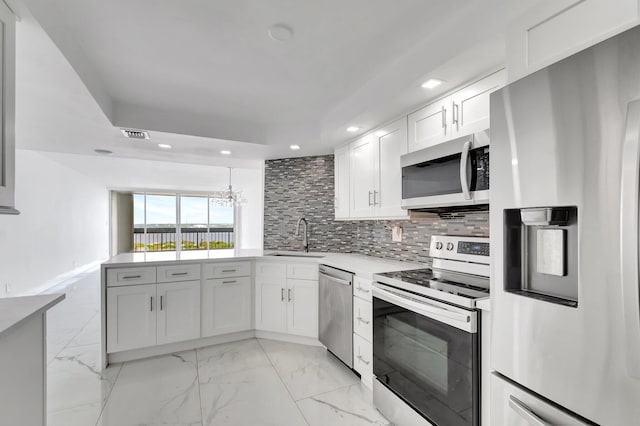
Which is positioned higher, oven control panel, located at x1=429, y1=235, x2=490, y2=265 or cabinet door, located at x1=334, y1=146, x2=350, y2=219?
cabinet door, located at x1=334, y1=146, x2=350, y2=219

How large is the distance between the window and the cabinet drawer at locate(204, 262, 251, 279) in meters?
6.27

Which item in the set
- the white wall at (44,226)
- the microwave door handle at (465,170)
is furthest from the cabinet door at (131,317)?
the microwave door handle at (465,170)

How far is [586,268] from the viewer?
877 millimetres

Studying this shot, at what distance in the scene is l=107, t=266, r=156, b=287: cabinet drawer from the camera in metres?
2.74

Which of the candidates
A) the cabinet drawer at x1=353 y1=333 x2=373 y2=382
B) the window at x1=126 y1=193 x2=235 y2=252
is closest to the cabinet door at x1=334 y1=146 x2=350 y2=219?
the cabinet drawer at x1=353 y1=333 x2=373 y2=382

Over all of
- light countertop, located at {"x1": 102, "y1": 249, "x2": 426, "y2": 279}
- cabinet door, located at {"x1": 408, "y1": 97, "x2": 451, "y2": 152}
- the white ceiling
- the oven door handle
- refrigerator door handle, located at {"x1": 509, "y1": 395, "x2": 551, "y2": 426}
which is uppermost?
the white ceiling

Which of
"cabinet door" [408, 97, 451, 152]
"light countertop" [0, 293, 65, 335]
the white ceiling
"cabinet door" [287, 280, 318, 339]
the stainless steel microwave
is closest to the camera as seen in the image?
"light countertop" [0, 293, 65, 335]

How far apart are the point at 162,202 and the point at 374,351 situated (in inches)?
347

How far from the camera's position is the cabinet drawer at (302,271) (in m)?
3.12

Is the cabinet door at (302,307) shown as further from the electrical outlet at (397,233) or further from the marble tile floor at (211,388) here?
the electrical outlet at (397,233)

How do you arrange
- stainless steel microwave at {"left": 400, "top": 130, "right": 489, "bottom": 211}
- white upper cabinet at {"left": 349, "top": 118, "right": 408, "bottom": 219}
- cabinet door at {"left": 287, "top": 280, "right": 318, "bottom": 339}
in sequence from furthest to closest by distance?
cabinet door at {"left": 287, "top": 280, "right": 318, "bottom": 339} → white upper cabinet at {"left": 349, "top": 118, "right": 408, "bottom": 219} → stainless steel microwave at {"left": 400, "top": 130, "right": 489, "bottom": 211}

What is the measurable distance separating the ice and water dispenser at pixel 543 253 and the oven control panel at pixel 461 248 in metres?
0.77

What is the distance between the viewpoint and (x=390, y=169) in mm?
2486

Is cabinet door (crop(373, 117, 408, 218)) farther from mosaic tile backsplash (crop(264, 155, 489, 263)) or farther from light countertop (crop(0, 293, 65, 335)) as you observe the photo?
light countertop (crop(0, 293, 65, 335))
